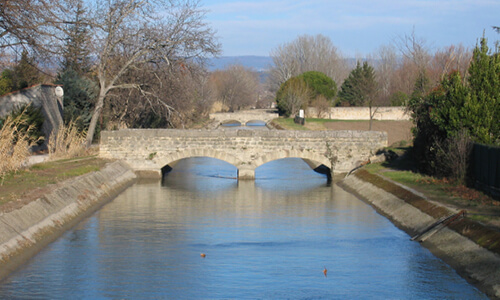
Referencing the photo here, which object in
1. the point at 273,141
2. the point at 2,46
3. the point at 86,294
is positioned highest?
the point at 2,46

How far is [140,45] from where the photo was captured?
36594mm

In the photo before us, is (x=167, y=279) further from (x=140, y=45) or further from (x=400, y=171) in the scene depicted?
(x=140, y=45)

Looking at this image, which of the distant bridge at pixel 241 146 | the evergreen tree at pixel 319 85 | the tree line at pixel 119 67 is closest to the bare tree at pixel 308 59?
the evergreen tree at pixel 319 85

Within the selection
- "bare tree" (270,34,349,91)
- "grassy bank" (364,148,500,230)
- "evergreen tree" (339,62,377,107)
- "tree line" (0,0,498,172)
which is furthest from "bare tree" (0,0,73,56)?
"bare tree" (270,34,349,91)

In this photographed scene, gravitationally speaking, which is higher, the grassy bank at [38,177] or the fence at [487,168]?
the fence at [487,168]

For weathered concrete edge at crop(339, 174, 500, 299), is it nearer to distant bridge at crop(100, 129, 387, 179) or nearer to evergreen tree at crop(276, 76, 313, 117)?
distant bridge at crop(100, 129, 387, 179)

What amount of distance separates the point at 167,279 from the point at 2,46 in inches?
A: 450

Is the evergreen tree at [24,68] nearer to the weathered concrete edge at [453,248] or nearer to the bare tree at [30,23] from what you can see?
the bare tree at [30,23]

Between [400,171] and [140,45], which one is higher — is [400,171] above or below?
below

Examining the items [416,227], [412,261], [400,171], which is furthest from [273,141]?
[412,261]

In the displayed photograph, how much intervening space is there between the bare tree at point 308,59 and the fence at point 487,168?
102485mm

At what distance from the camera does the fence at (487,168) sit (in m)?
18.7

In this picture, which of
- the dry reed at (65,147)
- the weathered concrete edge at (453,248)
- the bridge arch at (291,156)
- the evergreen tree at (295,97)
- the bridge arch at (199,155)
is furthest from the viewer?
the evergreen tree at (295,97)

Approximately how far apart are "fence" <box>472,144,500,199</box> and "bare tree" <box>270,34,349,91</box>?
Result: 102485 millimetres
